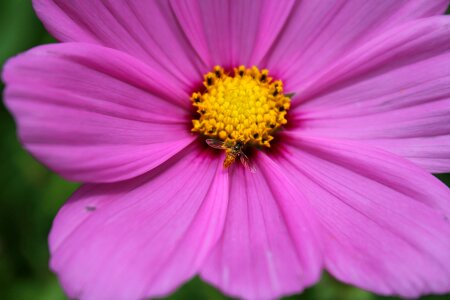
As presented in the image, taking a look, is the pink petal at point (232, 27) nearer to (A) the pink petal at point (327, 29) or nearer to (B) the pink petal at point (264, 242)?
(A) the pink petal at point (327, 29)

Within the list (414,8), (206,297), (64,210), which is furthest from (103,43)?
(206,297)

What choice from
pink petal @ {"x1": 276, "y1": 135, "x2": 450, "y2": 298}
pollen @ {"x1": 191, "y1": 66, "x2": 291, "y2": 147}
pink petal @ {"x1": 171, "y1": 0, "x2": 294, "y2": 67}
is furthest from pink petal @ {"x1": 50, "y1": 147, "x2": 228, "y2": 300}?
pink petal @ {"x1": 171, "y1": 0, "x2": 294, "y2": 67}

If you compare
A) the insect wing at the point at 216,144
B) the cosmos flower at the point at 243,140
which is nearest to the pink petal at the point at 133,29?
the cosmos flower at the point at 243,140

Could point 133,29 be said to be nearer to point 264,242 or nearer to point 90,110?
point 90,110

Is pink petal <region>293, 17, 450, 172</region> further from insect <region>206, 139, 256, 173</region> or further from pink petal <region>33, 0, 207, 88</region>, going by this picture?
pink petal <region>33, 0, 207, 88</region>

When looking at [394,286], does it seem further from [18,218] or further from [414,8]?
[18,218]

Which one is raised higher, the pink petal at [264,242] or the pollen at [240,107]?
the pollen at [240,107]

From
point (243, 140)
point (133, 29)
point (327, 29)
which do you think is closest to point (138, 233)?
point (243, 140)
